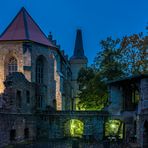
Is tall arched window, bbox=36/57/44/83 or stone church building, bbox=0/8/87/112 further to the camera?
tall arched window, bbox=36/57/44/83

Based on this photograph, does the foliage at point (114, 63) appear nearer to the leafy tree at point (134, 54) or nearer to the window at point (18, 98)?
the leafy tree at point (134, 54)

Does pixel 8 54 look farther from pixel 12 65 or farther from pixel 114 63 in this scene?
pixel 114 63

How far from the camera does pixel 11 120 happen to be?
32.5 m

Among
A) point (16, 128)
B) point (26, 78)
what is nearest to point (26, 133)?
point (16, 128)

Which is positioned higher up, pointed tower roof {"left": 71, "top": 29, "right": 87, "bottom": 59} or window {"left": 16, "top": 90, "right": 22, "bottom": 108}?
pointed tower roof {"left": 71, "top": 29, "right": 87, "bottom": 59}

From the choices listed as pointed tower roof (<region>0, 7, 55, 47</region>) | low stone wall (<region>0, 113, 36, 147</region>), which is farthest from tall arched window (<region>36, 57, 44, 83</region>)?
low stone wall (<region>0, 113, 36, 147</region>)

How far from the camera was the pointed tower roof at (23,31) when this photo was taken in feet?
149

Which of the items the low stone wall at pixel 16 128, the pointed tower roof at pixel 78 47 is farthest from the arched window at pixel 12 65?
the pointed tower roof at pixel 78 47

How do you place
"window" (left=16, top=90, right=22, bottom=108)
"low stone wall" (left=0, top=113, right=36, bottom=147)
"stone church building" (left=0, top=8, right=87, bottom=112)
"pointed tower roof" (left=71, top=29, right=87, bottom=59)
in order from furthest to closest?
"pointed tower roof" (left=71, top=29, right=87, bottom=59) → "stone church building" (left=0, top=8, right=87, bottom=112) → "window" (left=16, top=90, right=22, bottom=108) → "low stone wall" (left=0, top=113, right=36, bottom=147)

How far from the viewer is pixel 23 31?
153ft

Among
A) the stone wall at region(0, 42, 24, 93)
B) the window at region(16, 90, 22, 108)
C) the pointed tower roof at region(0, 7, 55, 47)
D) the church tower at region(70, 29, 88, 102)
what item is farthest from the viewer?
the church tower at region(70, 29, 88, 102)

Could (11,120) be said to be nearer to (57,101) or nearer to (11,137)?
(11,137)

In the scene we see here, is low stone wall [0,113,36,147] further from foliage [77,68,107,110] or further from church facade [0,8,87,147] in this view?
foliage [77,68,107,110]

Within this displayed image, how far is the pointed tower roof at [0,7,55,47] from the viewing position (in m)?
45.5
